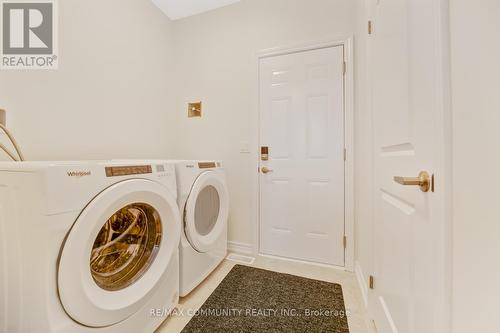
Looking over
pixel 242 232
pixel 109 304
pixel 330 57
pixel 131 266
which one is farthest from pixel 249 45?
pixel 109 304

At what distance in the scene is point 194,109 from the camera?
2.17m

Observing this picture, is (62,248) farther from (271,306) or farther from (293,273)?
(293,273)

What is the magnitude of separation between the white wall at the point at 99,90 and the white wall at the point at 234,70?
0.77 feet

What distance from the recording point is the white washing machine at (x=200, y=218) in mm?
1253

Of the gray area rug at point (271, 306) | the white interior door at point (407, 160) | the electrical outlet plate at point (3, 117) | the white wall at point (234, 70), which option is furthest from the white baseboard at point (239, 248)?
the electrical outlet plate at point (3, 117)

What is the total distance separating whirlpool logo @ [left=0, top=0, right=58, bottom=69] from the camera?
1145mm

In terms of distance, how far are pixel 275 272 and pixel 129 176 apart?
1353mm

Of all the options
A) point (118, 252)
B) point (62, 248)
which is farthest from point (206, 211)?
point (62, 248)

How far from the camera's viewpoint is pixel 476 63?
0.39 metres

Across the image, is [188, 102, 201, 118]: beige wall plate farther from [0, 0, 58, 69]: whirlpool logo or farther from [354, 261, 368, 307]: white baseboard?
[354, 261, 368, 307]: white baseboard

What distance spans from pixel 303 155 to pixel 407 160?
1093 mm

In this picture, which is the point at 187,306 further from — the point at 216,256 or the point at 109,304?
the point at 109,304

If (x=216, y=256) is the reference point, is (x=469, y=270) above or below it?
above

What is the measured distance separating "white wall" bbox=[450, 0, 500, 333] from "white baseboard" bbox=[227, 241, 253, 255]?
5.38 ft
